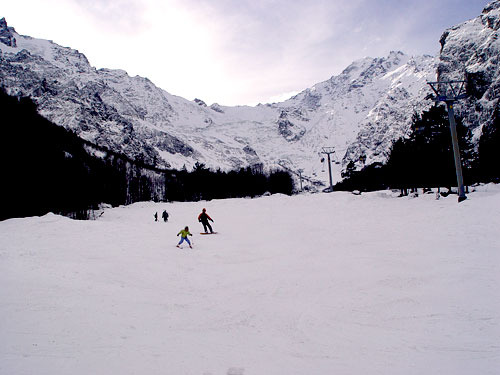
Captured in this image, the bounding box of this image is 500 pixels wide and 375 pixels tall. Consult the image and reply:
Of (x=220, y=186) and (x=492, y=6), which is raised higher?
(x=492, y=6)

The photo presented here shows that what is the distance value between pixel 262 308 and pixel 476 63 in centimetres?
16545

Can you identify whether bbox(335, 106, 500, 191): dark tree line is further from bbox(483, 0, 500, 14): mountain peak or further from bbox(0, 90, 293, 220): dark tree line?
bbox(483, 0, 500, 14): mountain peak

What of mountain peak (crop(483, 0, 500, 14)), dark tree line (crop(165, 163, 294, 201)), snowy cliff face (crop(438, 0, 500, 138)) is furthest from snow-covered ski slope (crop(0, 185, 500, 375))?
mountain peak (crop(483, 0, 500, 14))

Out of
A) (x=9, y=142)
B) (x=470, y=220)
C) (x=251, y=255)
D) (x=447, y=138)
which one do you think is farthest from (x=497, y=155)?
(x=9, y=142)

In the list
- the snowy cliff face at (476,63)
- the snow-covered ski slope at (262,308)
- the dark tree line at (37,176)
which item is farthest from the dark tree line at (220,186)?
the snow-covered ski slope at (262,308)

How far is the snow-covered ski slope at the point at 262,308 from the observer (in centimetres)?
456

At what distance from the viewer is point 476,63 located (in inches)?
5012

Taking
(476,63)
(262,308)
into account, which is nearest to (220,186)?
(262,308)

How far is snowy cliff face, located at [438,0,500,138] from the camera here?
372 feet

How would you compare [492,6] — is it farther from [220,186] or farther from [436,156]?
[436,156]

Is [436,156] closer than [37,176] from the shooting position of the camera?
No

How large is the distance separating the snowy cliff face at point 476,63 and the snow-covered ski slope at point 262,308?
364 feet

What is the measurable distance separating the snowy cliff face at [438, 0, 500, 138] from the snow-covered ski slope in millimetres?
111031

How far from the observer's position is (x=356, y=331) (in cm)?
554
